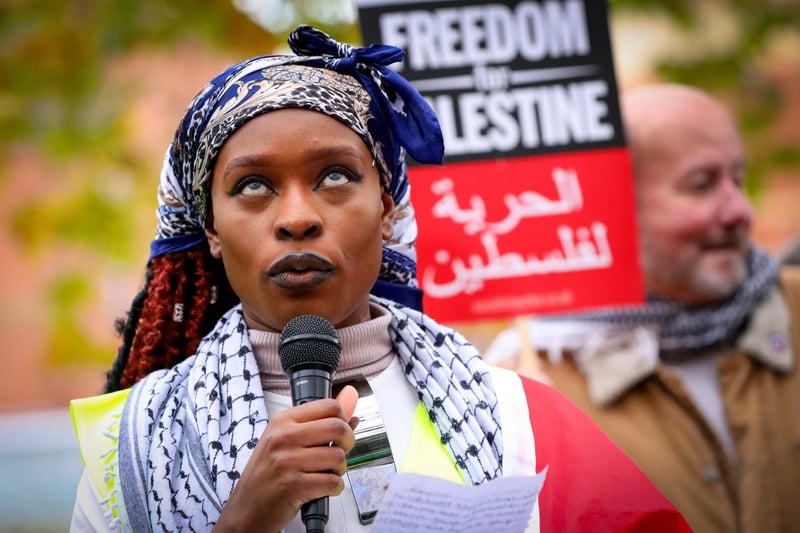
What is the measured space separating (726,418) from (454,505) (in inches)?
108

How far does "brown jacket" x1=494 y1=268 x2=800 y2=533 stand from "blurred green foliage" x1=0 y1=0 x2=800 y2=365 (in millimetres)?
2833

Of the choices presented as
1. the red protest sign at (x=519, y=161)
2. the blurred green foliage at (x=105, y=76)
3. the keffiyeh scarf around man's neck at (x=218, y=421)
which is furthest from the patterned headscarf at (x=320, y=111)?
the blurred green foliage at (x=105, y=76)

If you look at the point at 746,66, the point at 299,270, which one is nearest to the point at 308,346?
the point at 299,270

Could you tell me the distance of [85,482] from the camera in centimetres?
237

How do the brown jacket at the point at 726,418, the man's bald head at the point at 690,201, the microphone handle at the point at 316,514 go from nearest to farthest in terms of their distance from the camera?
1. the microphone handle at the point at 316,514
2. the brown jacket at the point at 726,418
3. the man's bald head at the point at 690,201

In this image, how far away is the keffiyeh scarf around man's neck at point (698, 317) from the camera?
4816 millimetres

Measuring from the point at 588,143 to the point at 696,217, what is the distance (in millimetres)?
734

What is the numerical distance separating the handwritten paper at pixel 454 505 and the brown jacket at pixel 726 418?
2.36 metres

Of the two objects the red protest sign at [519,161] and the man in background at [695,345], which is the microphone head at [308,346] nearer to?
the red protest sign at [519,161]

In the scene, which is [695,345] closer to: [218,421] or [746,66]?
[218,421]

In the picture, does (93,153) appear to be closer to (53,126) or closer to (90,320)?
(53,126)

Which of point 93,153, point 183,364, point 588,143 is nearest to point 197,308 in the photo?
point 183,364

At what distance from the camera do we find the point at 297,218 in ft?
7.39

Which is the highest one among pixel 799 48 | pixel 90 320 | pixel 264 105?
pixel 799 48
